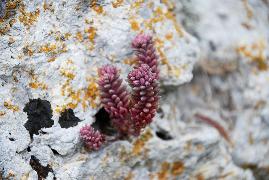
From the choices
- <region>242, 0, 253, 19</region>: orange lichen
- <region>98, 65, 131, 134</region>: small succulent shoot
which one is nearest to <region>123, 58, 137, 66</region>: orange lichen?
<region>98, 65, 131, 134</region>: small succulent shoot

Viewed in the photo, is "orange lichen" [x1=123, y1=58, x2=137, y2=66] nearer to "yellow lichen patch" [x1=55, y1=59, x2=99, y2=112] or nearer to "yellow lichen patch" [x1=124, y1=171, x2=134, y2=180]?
"yellow lichen patch" [x1=55, y1=59, x2=99, y2=112]

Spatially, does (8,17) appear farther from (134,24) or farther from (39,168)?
(39,168)

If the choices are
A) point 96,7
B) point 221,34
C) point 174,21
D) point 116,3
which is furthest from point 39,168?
point 221,34

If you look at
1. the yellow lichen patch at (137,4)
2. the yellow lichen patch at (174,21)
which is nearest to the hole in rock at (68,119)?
the yellow lichen patch at (137,4)

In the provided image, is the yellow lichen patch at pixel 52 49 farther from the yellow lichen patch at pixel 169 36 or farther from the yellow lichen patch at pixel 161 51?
the yellow lichen patch at pixel 169 36

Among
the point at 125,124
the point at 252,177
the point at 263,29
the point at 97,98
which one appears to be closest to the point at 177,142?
the point at 125,124

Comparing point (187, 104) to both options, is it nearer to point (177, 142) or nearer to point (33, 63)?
point (177, 142)

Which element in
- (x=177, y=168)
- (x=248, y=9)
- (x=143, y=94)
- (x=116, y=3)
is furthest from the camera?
(x=248, y=9)

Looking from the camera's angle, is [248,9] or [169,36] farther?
[248,9]
